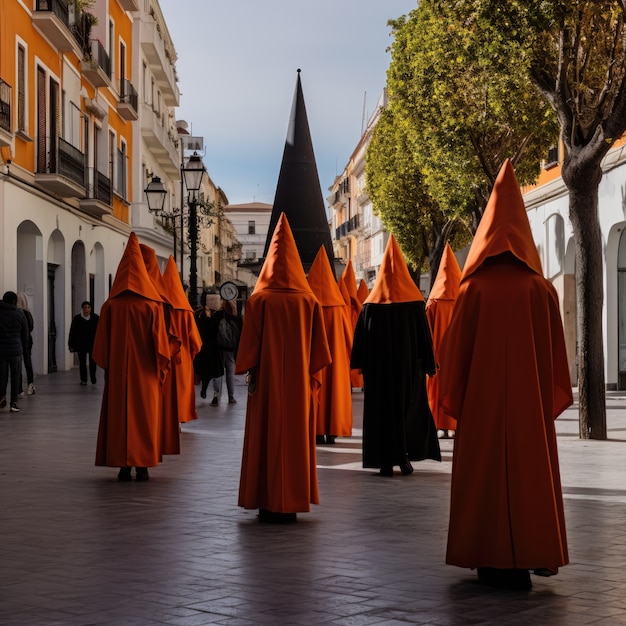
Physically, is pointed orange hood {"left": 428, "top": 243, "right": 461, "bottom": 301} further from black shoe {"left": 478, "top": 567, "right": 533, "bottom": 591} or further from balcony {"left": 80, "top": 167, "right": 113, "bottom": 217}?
balcony {"left": 80, "top": 167, "right": 113, "bottom": 217}

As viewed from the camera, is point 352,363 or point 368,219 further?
point 368,219

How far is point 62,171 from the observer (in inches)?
1150

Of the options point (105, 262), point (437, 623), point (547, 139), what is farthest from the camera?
point (105, 262)

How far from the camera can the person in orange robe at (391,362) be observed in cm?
1152

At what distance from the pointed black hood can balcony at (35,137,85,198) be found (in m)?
6.12

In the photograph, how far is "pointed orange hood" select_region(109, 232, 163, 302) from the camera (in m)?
11.0

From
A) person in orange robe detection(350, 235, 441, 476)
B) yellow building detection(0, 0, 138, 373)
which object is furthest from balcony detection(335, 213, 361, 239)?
person in orange robe detection(350, 235, 441, 476)

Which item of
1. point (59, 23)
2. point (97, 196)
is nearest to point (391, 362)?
point (59, 23)

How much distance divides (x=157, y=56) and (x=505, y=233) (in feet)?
135

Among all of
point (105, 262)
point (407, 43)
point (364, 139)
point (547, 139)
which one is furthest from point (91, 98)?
point (364, 139)

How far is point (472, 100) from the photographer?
68.9ft

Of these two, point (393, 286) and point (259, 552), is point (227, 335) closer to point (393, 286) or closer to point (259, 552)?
point (393, 286)

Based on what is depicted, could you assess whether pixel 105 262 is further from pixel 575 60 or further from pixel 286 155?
pixel 575 60

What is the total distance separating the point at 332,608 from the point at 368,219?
263ft
